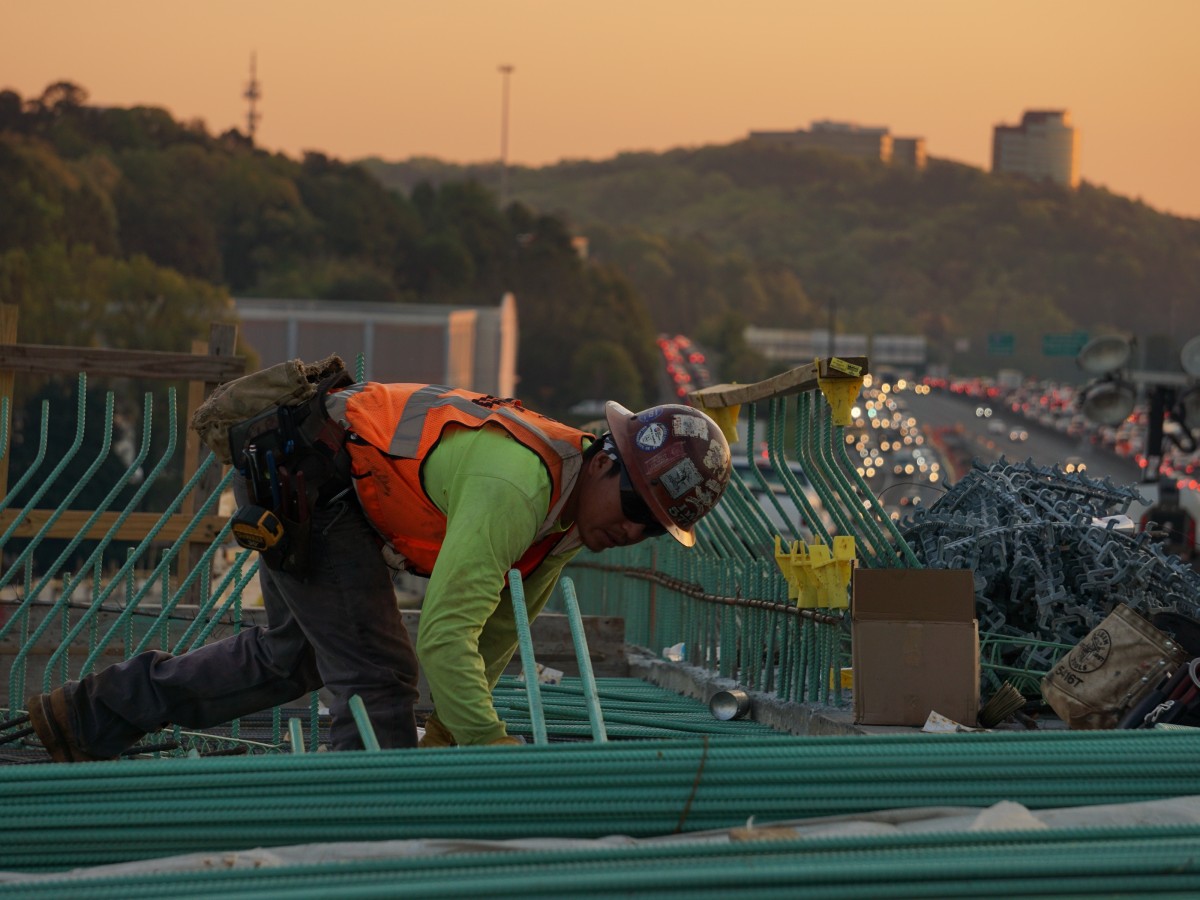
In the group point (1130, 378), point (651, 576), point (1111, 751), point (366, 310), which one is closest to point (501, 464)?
point (1111, 751)

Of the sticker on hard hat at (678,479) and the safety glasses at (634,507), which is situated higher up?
the sticker on hard hat at (678,479)

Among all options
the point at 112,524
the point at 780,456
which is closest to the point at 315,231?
the point at 112,524

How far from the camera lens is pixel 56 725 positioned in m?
5.64

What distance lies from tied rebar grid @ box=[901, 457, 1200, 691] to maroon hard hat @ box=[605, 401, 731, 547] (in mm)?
2378

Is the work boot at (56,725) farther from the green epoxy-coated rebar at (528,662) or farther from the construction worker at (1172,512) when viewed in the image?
the construction worker at (1172,512)

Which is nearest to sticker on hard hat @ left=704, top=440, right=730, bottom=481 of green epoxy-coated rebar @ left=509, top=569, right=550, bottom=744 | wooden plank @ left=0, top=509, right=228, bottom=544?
green epoxy-coated rebar @ left=509, top=569, right=550, bottom=744

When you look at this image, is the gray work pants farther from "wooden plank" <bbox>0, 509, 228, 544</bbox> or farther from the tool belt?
"wooden plank" <bbox>0, 509, 228, 544</bbox>

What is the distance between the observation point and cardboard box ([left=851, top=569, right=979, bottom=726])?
6527 millimetres

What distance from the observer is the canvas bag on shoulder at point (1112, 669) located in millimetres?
6289

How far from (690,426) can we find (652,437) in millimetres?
118

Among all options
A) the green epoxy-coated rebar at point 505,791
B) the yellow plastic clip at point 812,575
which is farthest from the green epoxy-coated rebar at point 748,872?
the yellow plastic clip at point 812,575

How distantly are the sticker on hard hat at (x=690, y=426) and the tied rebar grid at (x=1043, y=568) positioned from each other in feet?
7.86

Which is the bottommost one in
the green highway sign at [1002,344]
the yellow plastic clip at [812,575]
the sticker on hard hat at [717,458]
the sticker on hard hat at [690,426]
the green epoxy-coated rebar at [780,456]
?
the green highway sign at [1002,344]

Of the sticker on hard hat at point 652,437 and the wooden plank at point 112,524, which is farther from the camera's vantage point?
the wooden plank at point 112,524
